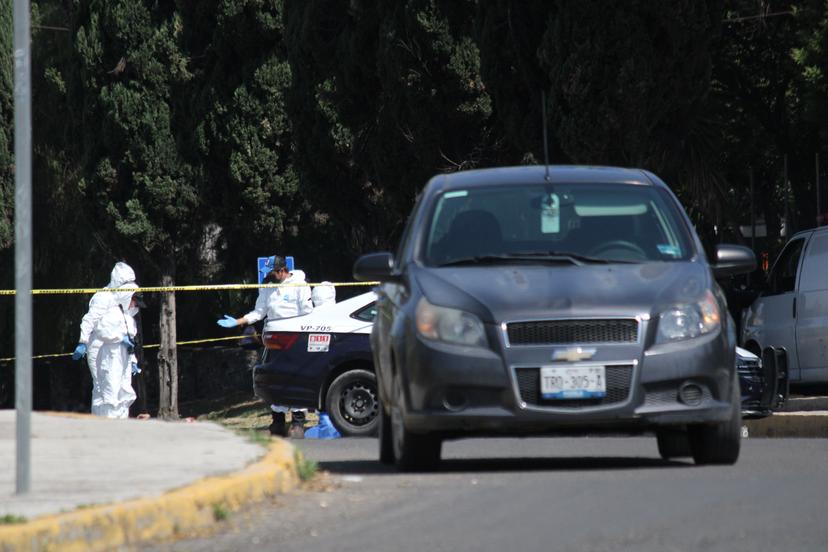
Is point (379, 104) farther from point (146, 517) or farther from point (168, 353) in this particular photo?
point (146, 517)

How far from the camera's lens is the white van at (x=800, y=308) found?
1747cm

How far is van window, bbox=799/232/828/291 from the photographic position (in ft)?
57.5

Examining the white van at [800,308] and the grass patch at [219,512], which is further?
the white van at [800,308]

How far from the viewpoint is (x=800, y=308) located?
17.7 metres

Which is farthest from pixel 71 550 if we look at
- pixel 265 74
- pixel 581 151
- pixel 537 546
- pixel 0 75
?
pixel 0 75

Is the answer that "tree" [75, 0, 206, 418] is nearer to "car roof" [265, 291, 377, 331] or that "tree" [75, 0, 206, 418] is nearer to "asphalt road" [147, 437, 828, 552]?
"car roof" [265, 291, 377, 331]

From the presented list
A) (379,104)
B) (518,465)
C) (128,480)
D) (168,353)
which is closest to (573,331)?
(518,465)

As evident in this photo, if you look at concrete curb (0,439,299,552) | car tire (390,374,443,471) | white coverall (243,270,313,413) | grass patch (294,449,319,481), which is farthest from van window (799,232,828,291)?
concrete curb (0,439,299,552)

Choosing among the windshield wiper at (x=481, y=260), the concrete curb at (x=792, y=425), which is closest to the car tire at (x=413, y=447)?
the windshield wiper at (x=481, y=260)

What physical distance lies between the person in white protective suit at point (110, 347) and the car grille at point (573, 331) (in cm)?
1304

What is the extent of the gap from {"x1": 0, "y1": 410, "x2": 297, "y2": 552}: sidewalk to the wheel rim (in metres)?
6.26

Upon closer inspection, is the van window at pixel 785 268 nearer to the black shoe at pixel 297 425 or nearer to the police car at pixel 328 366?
the police car at pixel 328 366

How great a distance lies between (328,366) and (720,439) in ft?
27.5

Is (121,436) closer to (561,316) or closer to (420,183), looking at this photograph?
(561,316)
